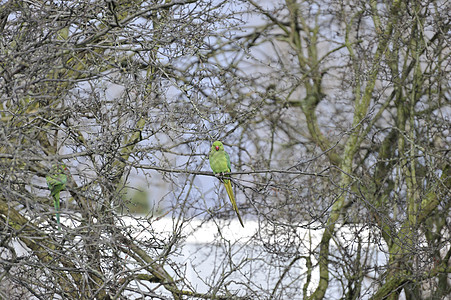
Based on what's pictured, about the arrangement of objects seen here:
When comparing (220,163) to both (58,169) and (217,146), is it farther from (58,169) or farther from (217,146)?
(58,169)

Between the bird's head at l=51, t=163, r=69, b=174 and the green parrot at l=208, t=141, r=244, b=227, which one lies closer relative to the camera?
the bird's head at l=51, t=163, r=69, b=174

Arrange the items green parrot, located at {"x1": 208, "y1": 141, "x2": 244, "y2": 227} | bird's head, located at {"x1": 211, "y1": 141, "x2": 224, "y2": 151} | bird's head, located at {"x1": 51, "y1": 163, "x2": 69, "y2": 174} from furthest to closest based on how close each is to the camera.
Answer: bird's head, located at {"x1": 211, "y1": 141, "x2": 224, "y2": 151} < green parrot, located at {"x1": 208, "y1": 141, "x2": 244, "y2": 227} < bird's head, located at {"x1": 51, "y1": 163, "x2": 69, "y2": 174}

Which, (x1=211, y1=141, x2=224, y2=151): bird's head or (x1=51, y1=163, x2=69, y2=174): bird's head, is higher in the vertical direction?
(x1=211, y1=141, x2=224, y2=151): bird's head

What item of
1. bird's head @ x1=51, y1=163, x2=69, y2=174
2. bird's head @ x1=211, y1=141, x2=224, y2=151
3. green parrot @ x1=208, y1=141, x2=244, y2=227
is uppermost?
bird's head @ x1=211, y1=141, x2=224, y2=151

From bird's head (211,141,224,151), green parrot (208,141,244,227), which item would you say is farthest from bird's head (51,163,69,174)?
bird's head (211,141,224,151)

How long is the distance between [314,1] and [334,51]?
2.94ft

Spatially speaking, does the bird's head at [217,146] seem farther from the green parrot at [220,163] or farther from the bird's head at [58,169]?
the bird's head at [58,169]

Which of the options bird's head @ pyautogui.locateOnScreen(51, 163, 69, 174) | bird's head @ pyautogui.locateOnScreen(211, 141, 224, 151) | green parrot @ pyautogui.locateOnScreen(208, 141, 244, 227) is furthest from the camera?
bird's head @ pyautogui.locateOnScreen(211, 141, 224, 151)

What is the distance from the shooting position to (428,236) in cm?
846

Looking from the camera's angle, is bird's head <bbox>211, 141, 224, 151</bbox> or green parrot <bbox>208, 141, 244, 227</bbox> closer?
green parrot <bbox>208, 141, 244, 227</bbox>

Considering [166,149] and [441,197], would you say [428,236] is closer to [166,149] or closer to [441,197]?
[441,197]

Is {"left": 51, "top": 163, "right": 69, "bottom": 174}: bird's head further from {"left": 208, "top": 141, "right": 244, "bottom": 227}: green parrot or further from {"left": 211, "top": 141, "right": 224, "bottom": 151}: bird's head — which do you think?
{"left": 211, "top": 141, "right": 224, "bottom": 151}: bird's head

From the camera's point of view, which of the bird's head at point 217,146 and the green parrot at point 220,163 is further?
the bird's head at point 217,146

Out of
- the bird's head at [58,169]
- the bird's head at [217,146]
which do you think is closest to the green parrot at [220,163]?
the bird's head at [217,146]
